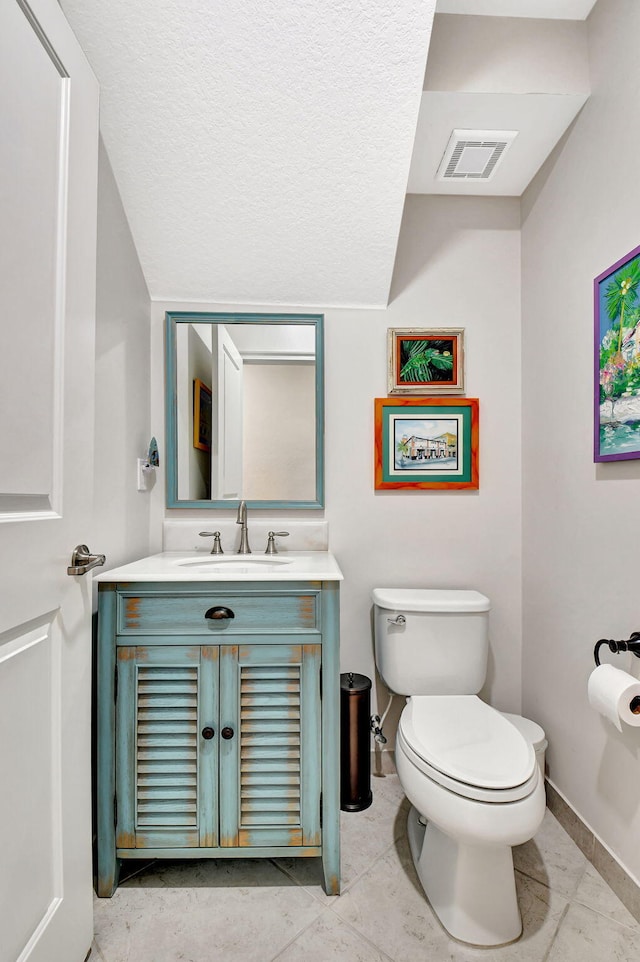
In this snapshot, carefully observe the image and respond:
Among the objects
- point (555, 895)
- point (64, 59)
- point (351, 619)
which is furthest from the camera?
point (351, 619)

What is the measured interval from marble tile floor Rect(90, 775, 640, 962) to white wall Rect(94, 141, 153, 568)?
36.4 inches

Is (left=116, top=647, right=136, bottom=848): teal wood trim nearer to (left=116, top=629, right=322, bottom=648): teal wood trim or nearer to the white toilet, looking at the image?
(left=116, top=629, right=322, bottom=648): teal wood trim

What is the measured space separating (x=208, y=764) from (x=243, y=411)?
3.94 feet

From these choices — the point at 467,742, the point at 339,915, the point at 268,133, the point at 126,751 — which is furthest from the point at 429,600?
the point at 268,133

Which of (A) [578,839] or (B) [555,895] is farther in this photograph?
(A) [578,839]

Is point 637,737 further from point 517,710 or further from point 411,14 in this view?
point 411,14

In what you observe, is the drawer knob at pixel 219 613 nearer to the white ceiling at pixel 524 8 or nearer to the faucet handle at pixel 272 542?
the faucet handle at pixel 272 542

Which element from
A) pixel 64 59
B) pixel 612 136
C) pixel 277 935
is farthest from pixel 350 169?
pixel 277 935

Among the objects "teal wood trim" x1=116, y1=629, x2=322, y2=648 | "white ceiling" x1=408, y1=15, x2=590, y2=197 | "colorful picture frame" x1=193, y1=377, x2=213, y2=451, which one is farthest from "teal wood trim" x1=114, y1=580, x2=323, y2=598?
"white ceiling" x1=408, y1=15, x2=590, y2=197

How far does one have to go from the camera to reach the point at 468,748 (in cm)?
137

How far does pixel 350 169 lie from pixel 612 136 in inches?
28.9

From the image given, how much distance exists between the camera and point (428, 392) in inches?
82.0

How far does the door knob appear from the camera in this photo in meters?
1.06

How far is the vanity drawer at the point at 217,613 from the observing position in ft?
4.67
